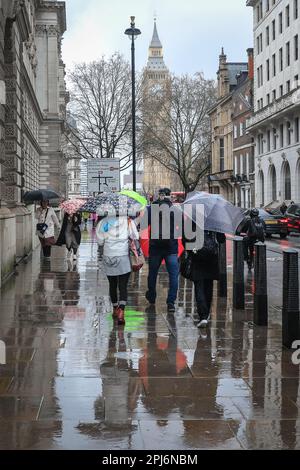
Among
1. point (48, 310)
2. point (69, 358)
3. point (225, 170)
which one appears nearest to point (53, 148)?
point (225, 170)

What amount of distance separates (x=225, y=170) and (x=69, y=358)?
7729 centimetres

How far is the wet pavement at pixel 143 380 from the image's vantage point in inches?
196

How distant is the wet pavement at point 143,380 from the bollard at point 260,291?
16cm

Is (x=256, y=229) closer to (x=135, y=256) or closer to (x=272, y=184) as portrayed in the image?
(x=135, y=256)

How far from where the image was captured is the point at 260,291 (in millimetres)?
9617

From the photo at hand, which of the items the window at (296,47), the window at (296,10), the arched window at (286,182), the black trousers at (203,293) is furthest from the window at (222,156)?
the black trousers at (203,293)

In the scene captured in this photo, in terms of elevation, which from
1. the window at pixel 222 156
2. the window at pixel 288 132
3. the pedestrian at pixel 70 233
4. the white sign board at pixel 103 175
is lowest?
the pedestrian at pixel 70 233

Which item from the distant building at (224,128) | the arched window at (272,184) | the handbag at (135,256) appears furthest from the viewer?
the distant building at (224,128)

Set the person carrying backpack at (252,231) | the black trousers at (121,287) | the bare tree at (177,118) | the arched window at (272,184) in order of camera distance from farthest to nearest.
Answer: the arched window at (272,184), the bare tree at (177,118), the person carrying backpack at (252,231), the black trousers at (121,287)

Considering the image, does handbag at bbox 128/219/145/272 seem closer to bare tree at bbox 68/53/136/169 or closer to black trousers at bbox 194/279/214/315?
black trousers at bbox 194/279/214/315

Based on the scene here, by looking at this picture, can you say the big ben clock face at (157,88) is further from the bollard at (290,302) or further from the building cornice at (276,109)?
the bollard at (290,302)

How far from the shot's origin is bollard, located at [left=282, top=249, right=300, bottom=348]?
26.2 ft

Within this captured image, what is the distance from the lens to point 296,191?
5625 cm
